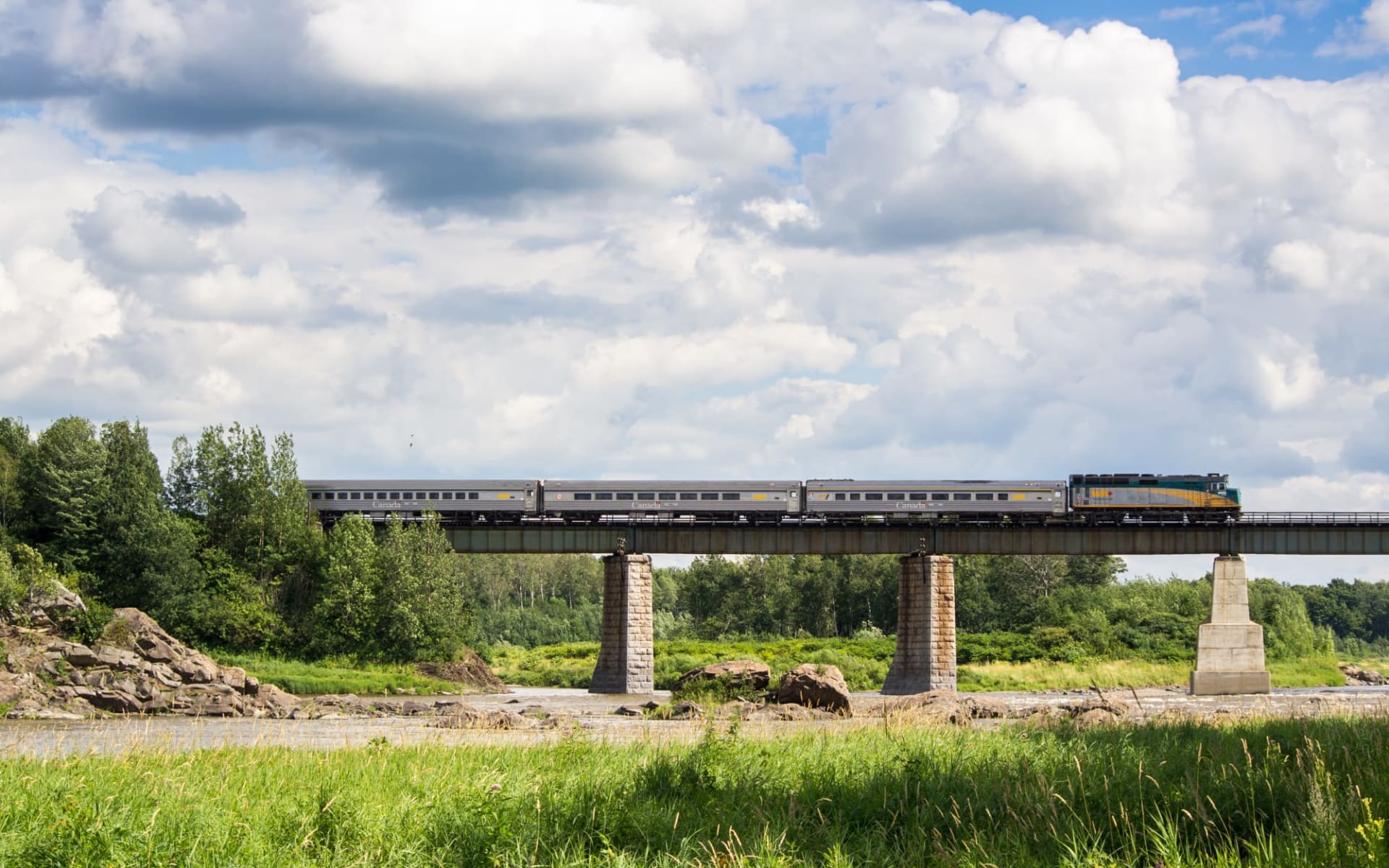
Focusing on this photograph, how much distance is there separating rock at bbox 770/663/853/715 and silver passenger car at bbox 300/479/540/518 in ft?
85.1

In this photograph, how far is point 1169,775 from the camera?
1614 centimetres

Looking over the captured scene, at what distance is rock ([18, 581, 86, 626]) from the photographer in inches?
2110

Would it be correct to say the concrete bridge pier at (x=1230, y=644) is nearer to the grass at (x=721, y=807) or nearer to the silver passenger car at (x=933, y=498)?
the silver passenger car at (x=933, y=498)

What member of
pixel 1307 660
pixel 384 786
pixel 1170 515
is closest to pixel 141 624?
pixel 384 786

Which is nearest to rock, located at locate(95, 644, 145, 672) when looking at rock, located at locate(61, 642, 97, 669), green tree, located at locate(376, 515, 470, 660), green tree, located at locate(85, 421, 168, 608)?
rock, located at locate(61, 642, 97, 669)

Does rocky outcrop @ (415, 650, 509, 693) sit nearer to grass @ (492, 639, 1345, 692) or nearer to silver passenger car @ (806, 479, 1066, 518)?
grass @ (492, 639, 1345, 692)

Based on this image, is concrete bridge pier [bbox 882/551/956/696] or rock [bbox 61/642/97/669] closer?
rock [bbox 61/642/97/669]

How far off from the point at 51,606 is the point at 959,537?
4388cm

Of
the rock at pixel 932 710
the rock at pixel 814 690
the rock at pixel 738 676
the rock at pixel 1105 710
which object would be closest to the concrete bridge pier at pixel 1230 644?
the rock at pixel 932 710

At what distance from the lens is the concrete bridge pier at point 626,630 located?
60.2m

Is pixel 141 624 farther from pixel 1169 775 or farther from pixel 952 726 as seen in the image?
pixel 1169 775

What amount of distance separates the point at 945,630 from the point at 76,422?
1975 inches

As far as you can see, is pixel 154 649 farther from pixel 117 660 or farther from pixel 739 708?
pixel 739 708

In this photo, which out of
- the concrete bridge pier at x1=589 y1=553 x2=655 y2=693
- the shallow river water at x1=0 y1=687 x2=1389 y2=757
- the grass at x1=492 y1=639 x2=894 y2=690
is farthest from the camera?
the grass at x1=492 y1=639 x2=894 y2=690
